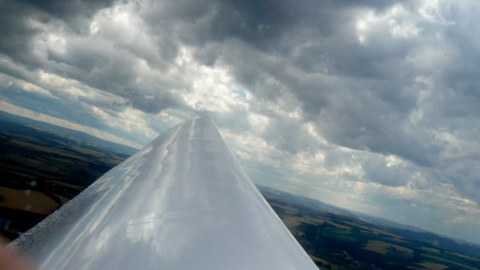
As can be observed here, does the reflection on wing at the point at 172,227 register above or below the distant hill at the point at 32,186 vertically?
above

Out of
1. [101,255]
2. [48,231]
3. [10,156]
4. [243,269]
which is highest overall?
[243,269]

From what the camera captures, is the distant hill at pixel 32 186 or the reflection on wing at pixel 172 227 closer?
the reflection on wing at pixel 172 227

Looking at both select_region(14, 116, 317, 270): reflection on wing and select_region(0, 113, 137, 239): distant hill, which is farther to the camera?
select_region(0, 113, 137, 239): distant hill

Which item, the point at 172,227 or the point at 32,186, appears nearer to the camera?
the point at 172,227

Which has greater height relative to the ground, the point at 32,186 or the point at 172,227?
the point at 172,227

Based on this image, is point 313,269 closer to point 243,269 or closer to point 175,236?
point 243,269

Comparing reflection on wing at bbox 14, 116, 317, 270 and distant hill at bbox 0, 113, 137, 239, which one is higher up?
reflection on wing at bbox 14, 116, 317, 270

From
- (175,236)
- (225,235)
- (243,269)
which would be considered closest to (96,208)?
(175,236)

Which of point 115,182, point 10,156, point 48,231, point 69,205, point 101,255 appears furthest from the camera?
point 10,156
